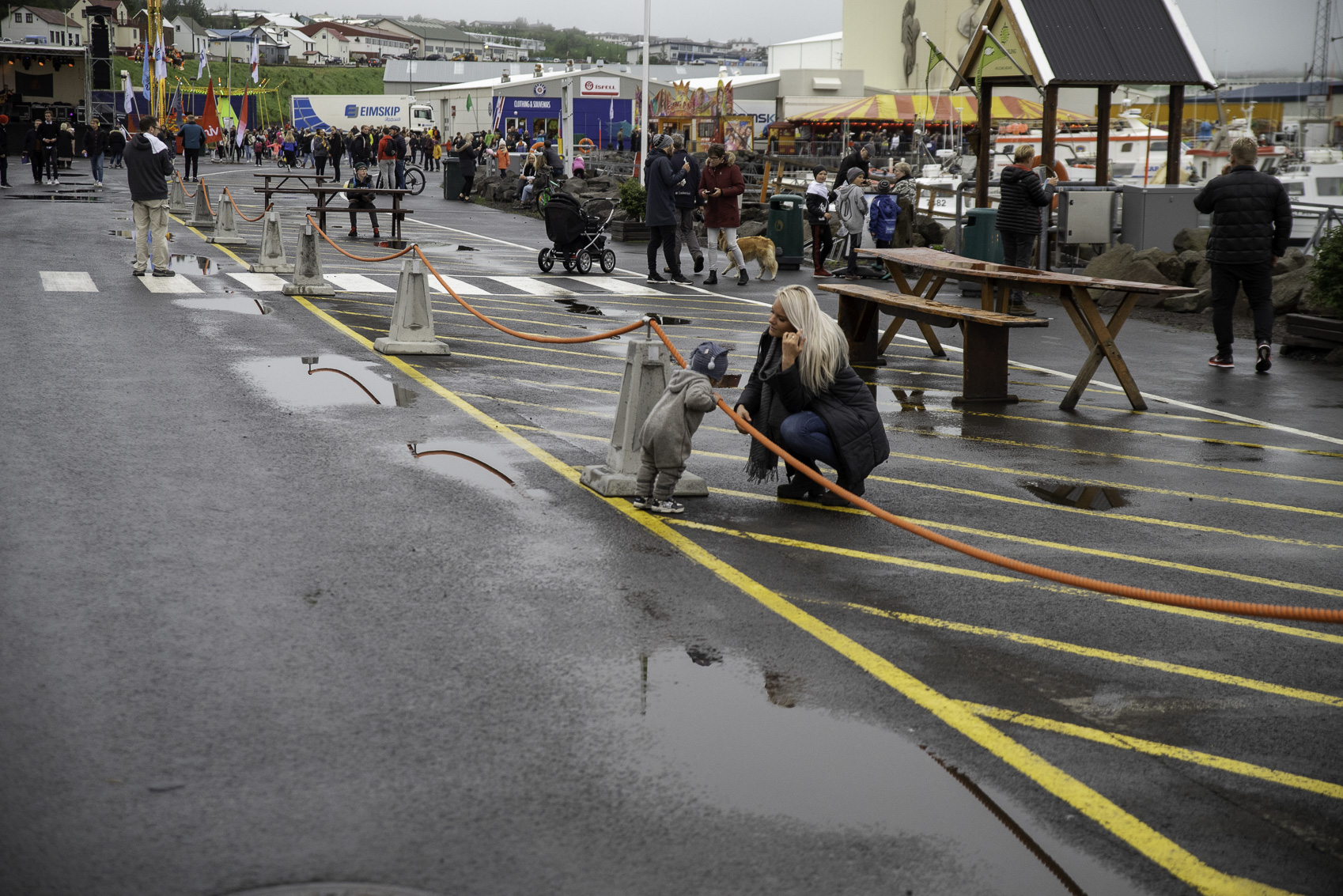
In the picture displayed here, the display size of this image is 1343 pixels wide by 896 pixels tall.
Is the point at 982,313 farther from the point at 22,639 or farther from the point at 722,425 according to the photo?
the point at 22,639

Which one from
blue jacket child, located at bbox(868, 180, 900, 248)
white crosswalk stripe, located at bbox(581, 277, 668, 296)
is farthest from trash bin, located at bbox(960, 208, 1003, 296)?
white crosswalk stripe, located at bbox(581, 277, 668, 296)

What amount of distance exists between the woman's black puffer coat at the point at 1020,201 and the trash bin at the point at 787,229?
235 inches

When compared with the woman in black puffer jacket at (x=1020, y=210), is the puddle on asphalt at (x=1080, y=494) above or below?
below

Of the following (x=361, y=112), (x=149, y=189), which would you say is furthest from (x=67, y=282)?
(x=361, y=112)

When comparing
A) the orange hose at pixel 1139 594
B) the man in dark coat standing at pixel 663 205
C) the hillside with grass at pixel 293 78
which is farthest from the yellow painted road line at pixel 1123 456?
the hillside with grass at pixel 293 78

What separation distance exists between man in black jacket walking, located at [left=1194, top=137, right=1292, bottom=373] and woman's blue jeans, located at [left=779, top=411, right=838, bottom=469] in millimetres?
6972

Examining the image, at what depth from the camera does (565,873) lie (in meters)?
3.61

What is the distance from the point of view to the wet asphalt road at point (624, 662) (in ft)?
12.4

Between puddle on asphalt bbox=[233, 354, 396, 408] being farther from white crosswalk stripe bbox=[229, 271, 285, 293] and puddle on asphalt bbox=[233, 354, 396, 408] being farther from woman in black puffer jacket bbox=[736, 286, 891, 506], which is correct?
white crosswalk stripe bbox=[229, 271, 285, 293]

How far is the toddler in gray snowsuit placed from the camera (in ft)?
23.5

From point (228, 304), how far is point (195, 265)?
4.68 m

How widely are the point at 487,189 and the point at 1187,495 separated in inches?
1411

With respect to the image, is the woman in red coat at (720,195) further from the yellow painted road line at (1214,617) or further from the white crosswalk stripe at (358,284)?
the yellow painted road line at (1214,617)

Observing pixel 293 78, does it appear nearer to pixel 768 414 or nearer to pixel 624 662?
pixel 768 414
